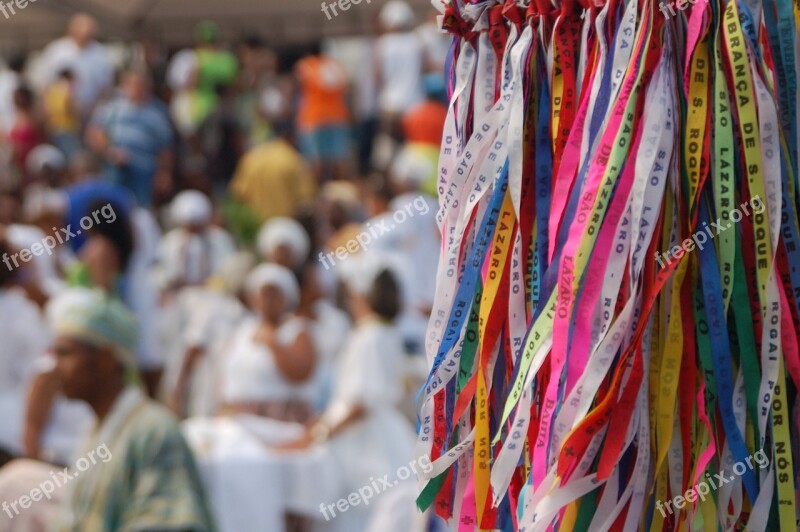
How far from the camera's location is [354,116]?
10.4 meters

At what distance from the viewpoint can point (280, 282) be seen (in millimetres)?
6637

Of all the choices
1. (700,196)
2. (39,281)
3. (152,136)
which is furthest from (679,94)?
(152,136)

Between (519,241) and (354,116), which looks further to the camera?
(354,116)

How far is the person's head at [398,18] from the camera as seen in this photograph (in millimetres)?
9820

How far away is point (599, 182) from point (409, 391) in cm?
472

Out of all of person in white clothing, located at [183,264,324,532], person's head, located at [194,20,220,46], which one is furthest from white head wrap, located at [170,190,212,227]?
person's head, located at [194,20,220,46]

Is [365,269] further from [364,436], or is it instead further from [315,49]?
[315,49]

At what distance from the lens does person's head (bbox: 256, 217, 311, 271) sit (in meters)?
7.09

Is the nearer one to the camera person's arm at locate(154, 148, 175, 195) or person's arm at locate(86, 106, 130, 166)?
person's arm at locate(86, 106, 130, 166)

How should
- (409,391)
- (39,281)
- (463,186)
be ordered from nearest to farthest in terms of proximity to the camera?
(463,186), (409,391), (39,281)

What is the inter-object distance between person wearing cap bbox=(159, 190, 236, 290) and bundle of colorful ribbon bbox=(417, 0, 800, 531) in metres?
6.43

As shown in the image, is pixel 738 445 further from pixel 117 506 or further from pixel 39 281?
pixel 39 281

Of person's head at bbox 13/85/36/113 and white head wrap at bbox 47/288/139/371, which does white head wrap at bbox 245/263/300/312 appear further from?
person's head at bbox 13/85/36/113

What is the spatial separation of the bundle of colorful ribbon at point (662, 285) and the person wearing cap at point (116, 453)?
2.36 metres
